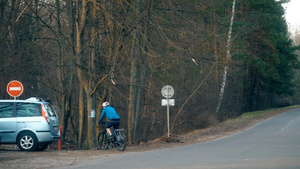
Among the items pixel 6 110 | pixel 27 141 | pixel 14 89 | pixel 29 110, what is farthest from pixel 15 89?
pixel 27 141

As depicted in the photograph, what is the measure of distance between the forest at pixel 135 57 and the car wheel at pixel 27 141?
13.5 feet

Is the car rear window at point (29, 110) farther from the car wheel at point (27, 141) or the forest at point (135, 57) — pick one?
the forest at point (135, 57)

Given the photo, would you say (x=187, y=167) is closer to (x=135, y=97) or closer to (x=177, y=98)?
(x=135, y=97)

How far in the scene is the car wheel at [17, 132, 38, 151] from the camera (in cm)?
1541

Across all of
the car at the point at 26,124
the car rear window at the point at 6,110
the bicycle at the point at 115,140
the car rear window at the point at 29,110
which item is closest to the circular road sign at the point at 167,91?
the bicycle at the point at 115,140

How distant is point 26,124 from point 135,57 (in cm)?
669

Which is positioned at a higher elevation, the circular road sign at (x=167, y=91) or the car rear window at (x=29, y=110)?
the circular road sign at (x=167, y=91)

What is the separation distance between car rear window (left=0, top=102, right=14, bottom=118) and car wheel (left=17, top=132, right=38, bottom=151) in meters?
0.95

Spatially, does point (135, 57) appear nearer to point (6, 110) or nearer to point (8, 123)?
point (6, 110)

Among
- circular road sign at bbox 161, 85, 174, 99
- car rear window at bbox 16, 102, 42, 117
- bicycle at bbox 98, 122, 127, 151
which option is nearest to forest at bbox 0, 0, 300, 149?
circular road sign at bbox 161, 85, 174, 99

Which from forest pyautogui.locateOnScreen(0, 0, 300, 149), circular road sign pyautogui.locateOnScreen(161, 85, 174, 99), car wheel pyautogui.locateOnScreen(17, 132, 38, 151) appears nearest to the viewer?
car wheel pyautogui.locateOnScreen(17, 132, 38, 151)

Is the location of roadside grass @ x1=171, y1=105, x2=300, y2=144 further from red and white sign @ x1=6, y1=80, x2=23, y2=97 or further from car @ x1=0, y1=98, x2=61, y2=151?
red and white sign @ x1=6, y1=80, x2=23, y2=97

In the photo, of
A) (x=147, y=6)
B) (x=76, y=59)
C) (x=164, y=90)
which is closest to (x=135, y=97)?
(x=164, y=90)

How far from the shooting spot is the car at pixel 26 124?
50.6 feet
